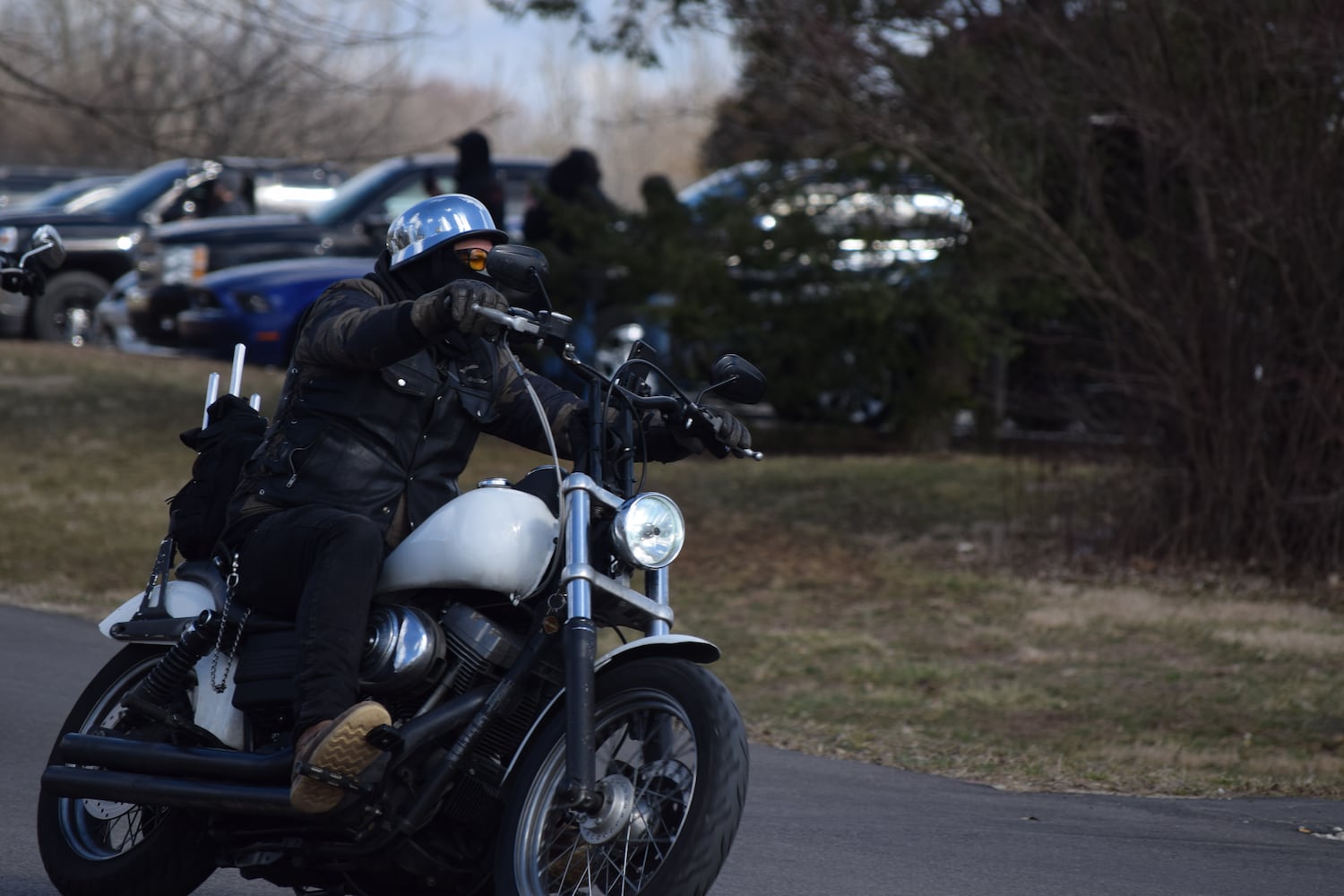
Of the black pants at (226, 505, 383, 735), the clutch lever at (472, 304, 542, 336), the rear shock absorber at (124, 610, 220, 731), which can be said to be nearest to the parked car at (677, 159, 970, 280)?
the rear shock absorber at (124, 610, 220, 731)

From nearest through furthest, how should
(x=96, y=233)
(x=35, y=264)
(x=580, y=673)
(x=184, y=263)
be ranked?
(x=580, y=673)
(x=35, y=264)
(x=184, y=263)
(x=96, y=233)

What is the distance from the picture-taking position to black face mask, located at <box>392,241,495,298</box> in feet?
15.8

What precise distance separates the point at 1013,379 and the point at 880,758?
23.4 ft

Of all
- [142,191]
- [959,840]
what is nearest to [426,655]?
[959,840]

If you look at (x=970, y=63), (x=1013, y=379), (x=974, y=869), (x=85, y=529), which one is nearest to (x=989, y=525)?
(x=1013, y=379)

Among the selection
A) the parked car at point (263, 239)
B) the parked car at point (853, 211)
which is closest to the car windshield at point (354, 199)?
the parked car at point (263, 239)

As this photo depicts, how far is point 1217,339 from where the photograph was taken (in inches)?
433

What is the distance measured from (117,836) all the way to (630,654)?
5.38ft

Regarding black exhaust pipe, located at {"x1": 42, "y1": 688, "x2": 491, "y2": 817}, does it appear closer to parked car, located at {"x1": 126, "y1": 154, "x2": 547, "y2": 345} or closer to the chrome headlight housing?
parked car, located at {"x1": 126, "y1": 154, "x2": 547, "y2": 345}

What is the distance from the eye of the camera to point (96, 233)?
20.3 meters

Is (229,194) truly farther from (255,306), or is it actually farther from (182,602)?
(182,602)

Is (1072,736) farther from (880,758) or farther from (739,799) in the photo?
(739,799)

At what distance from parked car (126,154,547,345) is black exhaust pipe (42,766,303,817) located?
A: 12642 mm

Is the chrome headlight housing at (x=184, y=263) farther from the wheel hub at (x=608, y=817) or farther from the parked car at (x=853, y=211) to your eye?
the wheel hub at (x=608, y=817)
